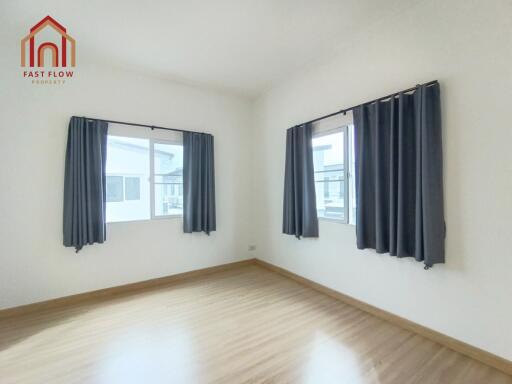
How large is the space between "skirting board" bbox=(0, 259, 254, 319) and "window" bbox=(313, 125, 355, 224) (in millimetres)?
1958

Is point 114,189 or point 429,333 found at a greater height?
point 114,189

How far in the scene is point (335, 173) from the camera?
2.87 metres

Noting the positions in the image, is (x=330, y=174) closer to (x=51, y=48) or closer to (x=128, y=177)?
(x=128, y=177)

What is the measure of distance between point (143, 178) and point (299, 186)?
7.00 ft

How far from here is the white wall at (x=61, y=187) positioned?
2.46 meters

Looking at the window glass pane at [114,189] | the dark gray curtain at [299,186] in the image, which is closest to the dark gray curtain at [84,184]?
the window glass pane at [114,189]

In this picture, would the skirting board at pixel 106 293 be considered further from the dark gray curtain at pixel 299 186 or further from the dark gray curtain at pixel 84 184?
the dark gray curtain at pixel 299 186

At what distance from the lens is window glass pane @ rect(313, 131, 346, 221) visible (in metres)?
2.81

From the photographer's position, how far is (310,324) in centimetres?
225

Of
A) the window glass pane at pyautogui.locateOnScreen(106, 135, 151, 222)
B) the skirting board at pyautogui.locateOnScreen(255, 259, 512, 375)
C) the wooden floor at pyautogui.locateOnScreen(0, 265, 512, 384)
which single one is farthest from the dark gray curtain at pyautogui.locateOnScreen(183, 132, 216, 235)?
the skirting board at pyautogui.locateOnScreen(255, 259, 512, 375)

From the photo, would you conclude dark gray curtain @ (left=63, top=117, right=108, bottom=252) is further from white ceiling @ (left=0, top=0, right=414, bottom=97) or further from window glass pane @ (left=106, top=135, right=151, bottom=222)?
white ceiling @ (left=0, top=0, right=414, bottom=97)

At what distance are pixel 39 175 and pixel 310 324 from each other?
3255 mm

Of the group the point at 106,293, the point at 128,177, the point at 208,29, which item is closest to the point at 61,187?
the point at 128,177

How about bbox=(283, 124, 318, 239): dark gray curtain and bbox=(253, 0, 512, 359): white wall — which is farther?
bbox=(283, 124, 318, 239): dark gray curtain
